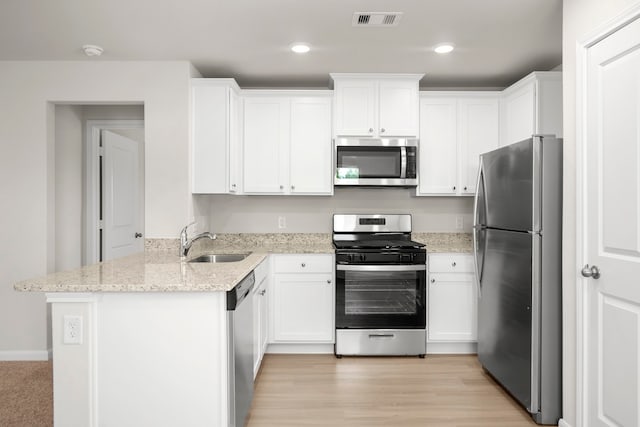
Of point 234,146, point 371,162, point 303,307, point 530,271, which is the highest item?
point 234,146

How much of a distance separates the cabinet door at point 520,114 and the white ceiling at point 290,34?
0.80 ft

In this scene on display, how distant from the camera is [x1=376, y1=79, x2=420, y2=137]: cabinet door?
3547mm

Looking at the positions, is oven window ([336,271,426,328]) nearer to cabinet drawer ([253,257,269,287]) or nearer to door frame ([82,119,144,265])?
cabinet drawer ([253,257,269,287])

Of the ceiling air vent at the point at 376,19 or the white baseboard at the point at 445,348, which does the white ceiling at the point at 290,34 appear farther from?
the white baseboard at the point at 445,348

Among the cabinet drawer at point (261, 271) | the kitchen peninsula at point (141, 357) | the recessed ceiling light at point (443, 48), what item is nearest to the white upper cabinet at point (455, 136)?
the recessed ceiling light at point (443, 48)

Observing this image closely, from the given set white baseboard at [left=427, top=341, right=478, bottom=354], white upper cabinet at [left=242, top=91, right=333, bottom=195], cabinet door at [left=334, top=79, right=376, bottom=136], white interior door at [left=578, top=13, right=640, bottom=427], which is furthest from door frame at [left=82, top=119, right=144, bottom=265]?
white interior door at [left=578, top=13, right=640, bottom=427]

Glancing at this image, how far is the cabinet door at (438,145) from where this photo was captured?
144 inches

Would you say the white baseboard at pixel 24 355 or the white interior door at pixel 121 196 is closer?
the white baseboard at pixel 24 355

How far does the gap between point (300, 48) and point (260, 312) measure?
77.5 inches

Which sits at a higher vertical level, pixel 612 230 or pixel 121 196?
pixel 121 196

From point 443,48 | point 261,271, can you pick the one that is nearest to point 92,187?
point 261,271

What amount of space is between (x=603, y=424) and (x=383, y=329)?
1.65m

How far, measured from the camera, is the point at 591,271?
2.00 m

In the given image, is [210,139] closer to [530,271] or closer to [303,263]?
[303,263]
